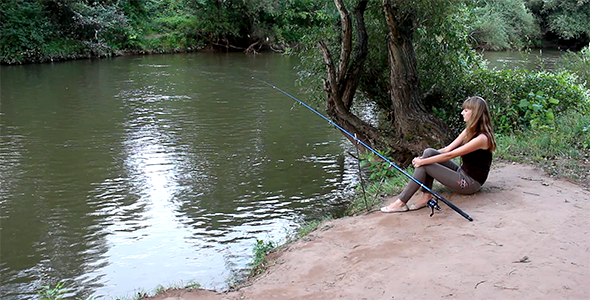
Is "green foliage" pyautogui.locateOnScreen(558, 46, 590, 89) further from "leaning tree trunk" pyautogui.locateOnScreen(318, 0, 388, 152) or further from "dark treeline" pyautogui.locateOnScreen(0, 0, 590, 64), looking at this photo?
"dark treeline" pyautogui.locateOnScreen(0, 0, 590, 64)

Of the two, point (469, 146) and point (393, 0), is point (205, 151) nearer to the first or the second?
point (393, 0)

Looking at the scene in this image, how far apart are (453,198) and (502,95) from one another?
435cm

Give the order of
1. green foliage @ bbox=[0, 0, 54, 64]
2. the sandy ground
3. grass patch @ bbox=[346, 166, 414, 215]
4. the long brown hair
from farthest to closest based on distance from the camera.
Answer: green foliage @ bbox=[0, 0, 54, 64] → grass patch @ bbox=[346, 166, 414, 215] → the long brown hair → the sandy ground

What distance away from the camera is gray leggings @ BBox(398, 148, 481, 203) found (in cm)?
568

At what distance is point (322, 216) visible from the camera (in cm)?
796

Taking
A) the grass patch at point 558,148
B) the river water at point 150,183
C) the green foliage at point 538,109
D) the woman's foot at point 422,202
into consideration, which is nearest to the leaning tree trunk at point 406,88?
the grass patch at point 558,148

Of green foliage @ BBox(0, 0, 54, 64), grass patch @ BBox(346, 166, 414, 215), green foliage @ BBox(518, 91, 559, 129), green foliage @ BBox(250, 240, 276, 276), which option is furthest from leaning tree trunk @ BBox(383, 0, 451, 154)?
green foliage @ BBox(0, 0, 54, 64)

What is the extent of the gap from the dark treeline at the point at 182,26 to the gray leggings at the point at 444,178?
1901 cm

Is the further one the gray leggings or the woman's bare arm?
the gray leggings

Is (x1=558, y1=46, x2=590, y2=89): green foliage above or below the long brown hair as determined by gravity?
above

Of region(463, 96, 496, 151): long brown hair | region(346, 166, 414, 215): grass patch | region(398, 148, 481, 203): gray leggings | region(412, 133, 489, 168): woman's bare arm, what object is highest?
region(463, 96, 496, 151): long brown hair

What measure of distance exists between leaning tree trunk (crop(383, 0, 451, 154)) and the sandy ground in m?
2.32

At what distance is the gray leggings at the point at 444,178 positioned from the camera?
18.6 feet

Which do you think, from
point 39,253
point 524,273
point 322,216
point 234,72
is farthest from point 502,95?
point 234,72
